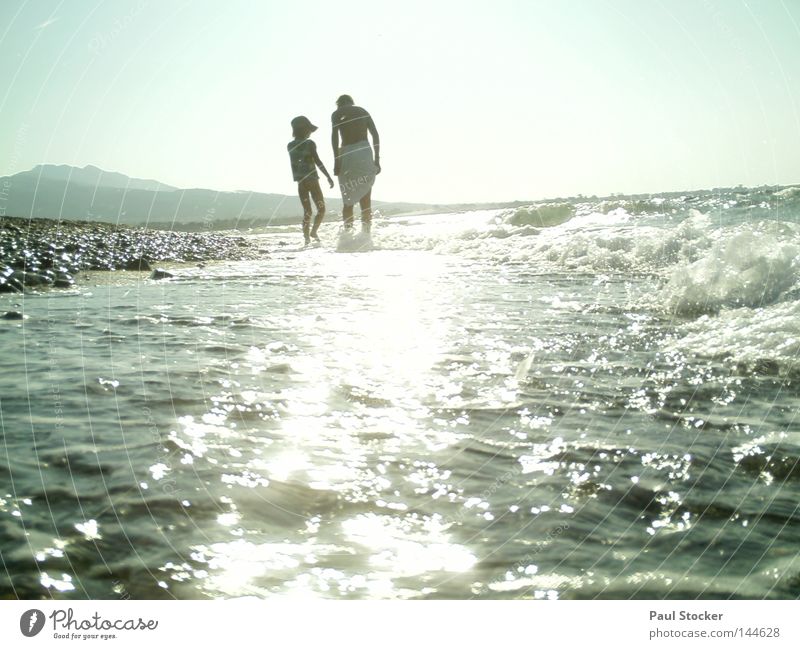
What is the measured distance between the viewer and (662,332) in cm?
393

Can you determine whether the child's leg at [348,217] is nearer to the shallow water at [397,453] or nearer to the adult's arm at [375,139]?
the adult's arm at [375,139]

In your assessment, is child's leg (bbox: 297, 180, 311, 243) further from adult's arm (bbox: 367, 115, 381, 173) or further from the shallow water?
the shallow water

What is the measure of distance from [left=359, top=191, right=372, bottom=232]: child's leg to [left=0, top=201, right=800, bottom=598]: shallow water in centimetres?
638

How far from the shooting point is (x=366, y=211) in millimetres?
11219

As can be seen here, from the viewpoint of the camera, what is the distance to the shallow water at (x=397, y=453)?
152cm

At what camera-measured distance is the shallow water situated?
1522 millimetres

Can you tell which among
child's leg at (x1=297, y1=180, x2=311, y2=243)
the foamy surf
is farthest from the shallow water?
the foamy surf

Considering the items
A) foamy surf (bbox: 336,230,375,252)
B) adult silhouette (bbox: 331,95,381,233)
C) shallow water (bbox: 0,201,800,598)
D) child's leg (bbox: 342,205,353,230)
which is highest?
adult silhouette (bbox: 331,95,381,233)

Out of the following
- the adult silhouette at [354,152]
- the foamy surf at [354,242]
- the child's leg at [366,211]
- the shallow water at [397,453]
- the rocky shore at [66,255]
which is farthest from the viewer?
the foamy surf at [354,242]

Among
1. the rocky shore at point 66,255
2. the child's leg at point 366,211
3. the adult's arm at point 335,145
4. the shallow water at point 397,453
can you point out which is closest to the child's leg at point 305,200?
the adult's arm at point 335,145

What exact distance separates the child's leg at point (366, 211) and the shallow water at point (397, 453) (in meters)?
6.38

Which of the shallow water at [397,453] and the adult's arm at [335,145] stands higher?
the adult's arm at [335,145]

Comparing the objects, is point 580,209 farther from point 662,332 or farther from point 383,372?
point 383,372

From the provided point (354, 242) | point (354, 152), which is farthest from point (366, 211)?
point (354, 152)
